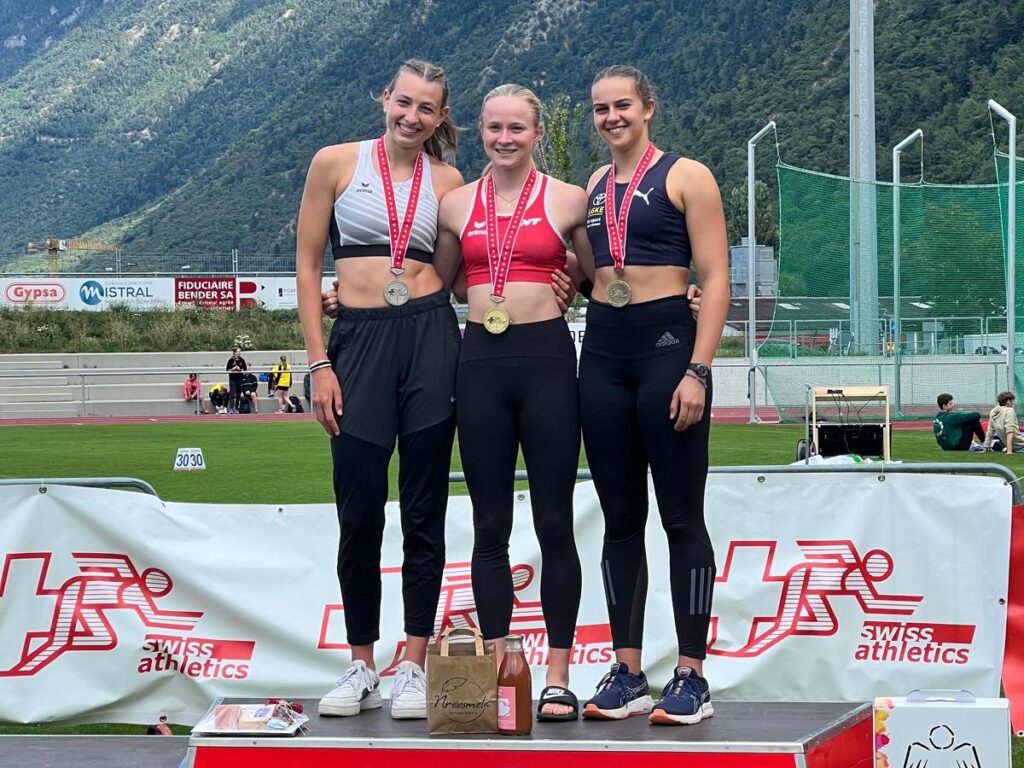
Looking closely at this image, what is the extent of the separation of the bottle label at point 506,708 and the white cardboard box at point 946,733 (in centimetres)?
110

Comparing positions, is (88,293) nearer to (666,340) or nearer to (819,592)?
(819,592)

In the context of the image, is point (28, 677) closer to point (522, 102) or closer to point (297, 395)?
point (522, 102)

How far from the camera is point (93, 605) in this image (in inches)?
238

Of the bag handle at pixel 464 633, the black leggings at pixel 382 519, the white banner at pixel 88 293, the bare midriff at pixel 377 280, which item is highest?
the white banner at pixel 88 293

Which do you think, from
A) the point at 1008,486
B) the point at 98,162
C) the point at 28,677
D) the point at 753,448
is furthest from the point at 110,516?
the point at 98,162

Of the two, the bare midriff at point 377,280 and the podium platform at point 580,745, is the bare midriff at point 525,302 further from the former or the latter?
the podium platform at point 580,745

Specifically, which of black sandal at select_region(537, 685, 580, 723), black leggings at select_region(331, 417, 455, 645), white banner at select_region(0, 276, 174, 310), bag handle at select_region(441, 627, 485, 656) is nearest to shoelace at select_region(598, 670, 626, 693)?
black sandal at select_region(537, 685, 580, 723)

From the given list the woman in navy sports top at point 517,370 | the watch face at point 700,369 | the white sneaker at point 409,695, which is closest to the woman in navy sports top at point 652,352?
the watch face at point 700,369

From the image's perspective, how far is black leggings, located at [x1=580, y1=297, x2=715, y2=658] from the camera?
454cm

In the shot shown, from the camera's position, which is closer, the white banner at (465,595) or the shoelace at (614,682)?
the shoelace at (614,682)

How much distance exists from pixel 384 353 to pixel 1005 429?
48.6ft

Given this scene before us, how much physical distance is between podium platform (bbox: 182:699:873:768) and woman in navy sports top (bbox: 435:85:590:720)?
1.29 ft

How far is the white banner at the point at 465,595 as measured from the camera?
581 cm

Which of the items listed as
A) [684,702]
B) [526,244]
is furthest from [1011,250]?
[684,702]
